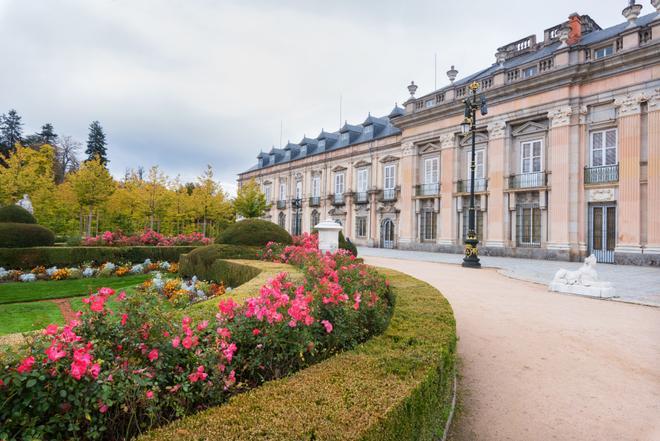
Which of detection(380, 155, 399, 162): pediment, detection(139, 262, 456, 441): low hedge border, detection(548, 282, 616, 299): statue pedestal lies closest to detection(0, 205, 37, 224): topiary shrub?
detection(139, 262, 456, 441): low hedge border

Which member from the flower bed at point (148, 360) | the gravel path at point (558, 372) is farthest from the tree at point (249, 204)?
the flower bed at point (148, 360)

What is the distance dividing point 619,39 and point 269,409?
24009mm

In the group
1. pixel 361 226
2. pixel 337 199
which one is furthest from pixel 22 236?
pixel 337 199

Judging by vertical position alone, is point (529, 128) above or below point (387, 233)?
above

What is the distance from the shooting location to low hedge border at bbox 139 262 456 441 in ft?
6.27

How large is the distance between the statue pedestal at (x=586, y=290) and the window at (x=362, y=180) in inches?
1004

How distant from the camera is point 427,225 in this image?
89.2ft

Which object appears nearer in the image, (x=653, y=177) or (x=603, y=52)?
(x=653, y=177)

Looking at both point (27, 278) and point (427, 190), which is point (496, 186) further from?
point (27, 278)

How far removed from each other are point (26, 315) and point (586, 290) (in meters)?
12.6

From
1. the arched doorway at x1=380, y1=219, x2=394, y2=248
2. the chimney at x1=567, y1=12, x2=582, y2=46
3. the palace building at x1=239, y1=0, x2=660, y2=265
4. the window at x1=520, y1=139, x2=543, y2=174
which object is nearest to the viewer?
the palace building at x1=239, y1=0, x2=660, y2=265

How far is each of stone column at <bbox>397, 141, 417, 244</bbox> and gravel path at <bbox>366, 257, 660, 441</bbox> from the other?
65.9 ft

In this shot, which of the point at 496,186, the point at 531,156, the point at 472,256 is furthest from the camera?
the point at 496,186

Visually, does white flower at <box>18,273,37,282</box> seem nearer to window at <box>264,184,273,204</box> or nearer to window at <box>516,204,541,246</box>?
window at <box>516,204,541,246</box>
